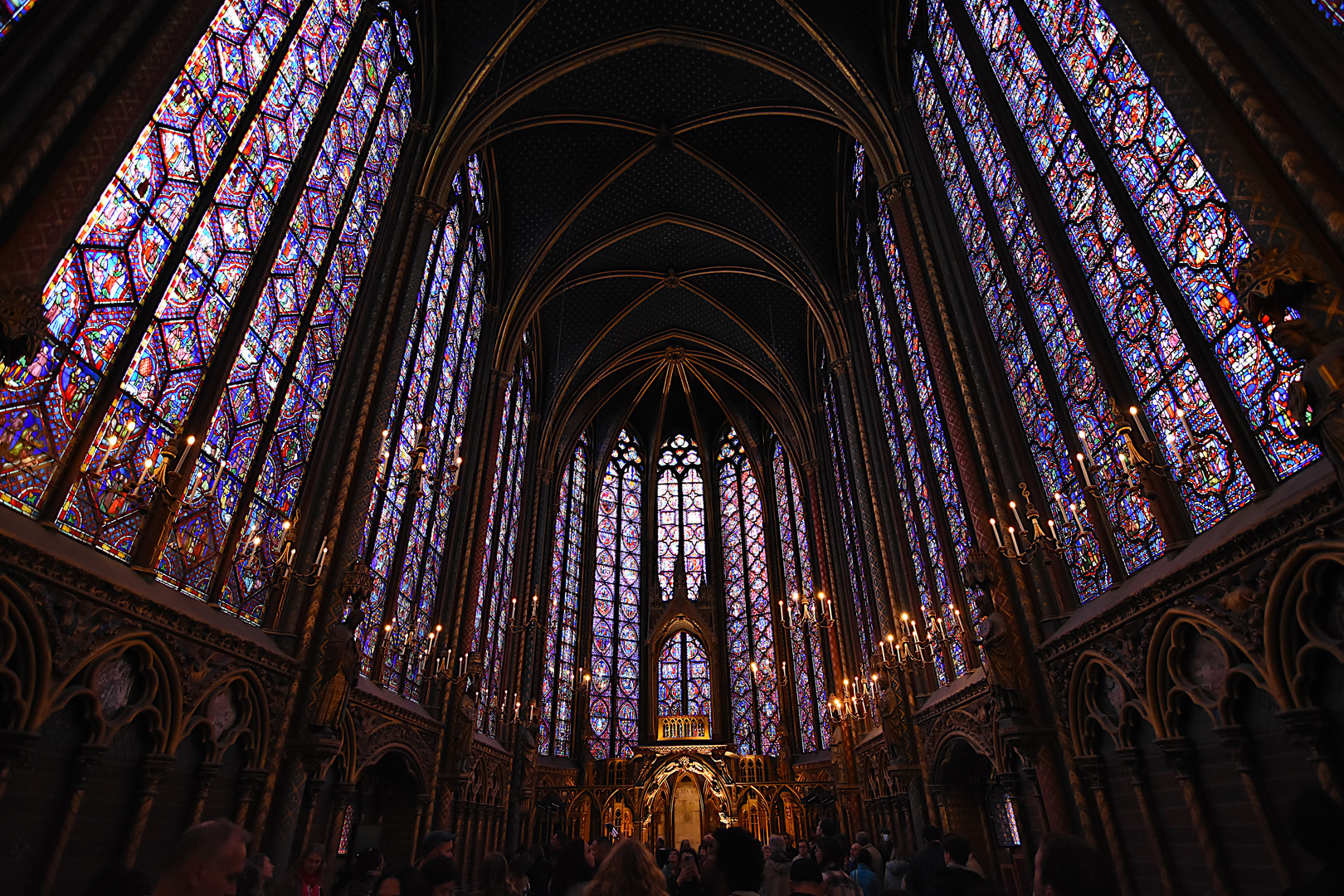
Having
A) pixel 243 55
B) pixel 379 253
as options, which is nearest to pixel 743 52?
pixel 379 253

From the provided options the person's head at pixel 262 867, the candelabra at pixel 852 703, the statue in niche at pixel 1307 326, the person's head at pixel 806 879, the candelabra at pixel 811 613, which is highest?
the candelabra at pixel 811 613

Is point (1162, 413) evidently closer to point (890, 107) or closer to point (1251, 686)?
point (1251, 686)

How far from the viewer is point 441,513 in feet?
50.8

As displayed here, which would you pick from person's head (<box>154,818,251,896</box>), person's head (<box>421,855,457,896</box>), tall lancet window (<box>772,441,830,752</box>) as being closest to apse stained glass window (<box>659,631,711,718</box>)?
tall lancet window (<box>772,441,830,752</box>)

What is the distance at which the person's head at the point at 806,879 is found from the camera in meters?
3.26

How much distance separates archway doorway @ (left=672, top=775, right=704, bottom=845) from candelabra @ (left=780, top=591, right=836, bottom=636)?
5.79 metres

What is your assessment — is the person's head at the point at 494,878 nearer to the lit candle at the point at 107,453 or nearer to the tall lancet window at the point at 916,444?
the lit candle at the point at 107,453

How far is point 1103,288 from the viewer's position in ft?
26.6

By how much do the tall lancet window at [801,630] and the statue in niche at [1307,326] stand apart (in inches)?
639

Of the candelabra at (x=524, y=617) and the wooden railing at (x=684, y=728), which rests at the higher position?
the candelabra at (x=524, y=617)

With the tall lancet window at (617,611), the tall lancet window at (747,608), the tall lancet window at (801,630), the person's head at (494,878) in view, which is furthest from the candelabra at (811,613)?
the person's head at (494,878)

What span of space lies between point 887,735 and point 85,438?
13.8 metres

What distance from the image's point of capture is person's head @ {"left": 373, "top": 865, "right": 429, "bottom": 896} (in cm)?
379

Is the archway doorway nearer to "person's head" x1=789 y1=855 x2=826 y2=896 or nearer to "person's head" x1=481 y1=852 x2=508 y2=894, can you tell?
"person's head" x1=481 y1=852 x2=508 y2=894
